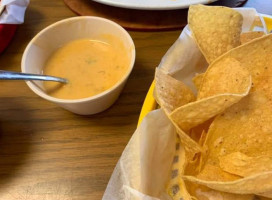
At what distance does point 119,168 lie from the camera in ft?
2.09

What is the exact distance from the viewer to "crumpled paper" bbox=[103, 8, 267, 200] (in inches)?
24.4

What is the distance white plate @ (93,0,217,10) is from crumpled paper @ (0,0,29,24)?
0.88 feet

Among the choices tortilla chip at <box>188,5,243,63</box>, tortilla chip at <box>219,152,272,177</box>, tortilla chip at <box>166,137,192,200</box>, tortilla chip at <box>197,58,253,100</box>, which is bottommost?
tortilla chip at <box>166,137,192,200</box>

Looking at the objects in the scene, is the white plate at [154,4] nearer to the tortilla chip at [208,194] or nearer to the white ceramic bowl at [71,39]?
the white ceramic bowl at [71,39]

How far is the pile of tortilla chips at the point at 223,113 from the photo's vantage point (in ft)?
1.95

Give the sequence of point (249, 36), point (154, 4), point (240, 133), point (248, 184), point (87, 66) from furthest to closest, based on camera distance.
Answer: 1. point (154, 4)
2. point (87, 66)
3. point (249, 36)
4. point (240, 133)
5. point (248, 184)

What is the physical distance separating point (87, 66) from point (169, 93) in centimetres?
33

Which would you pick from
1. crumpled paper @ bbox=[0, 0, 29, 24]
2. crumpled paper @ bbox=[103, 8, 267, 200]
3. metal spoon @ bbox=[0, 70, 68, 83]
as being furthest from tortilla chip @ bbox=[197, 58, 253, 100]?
crumpled paper @ bbox=[0, 0, 29, 24]

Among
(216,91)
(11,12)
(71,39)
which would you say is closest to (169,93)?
(216,91)

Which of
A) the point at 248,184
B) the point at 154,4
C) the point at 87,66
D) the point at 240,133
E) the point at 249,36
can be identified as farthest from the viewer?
the point at 154,4

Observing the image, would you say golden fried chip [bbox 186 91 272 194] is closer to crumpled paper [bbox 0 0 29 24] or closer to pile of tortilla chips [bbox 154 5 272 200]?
pile of tortilla chips [bbox 154 5 272 200]

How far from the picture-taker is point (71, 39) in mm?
985

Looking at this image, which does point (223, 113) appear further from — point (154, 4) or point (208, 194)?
point (154, 4)

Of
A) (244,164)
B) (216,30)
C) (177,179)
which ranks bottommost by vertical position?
(177,179)
